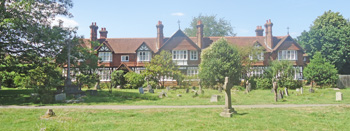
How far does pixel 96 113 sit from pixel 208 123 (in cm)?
547

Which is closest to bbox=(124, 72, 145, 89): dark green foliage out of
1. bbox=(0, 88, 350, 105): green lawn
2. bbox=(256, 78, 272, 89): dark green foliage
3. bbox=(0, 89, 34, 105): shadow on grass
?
bbox=(0, 88, 350, 105): green lawn

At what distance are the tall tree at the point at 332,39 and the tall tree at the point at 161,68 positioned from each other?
24818 millimetres

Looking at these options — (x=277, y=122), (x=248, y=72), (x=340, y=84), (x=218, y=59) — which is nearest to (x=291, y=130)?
(x=277, y=122)

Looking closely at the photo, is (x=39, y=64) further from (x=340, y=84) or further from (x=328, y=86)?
(x=340, y=84)

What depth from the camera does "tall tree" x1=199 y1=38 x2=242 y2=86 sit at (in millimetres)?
31609

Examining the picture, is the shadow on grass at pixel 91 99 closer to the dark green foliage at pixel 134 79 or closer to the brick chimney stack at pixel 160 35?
the dark green foliage at pixel 134 79

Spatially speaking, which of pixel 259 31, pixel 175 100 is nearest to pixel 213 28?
pixel 259 31

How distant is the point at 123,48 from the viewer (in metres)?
42.6

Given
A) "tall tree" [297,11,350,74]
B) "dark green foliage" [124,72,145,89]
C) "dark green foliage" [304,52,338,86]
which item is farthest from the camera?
"tall tree" [297,11,350,74]

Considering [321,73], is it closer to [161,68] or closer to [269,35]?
[269,35]

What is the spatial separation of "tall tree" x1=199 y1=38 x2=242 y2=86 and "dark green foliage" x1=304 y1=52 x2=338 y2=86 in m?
10.1

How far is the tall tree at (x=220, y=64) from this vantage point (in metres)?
31.6

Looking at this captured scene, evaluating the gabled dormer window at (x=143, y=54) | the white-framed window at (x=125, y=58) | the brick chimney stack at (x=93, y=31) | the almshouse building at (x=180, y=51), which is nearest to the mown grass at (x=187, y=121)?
the almshouse building at (x=180, y=51)

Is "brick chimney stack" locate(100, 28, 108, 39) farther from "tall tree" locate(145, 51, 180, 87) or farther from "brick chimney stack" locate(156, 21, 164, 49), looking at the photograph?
"tall tree" locate(145, 51, 180, 87)
